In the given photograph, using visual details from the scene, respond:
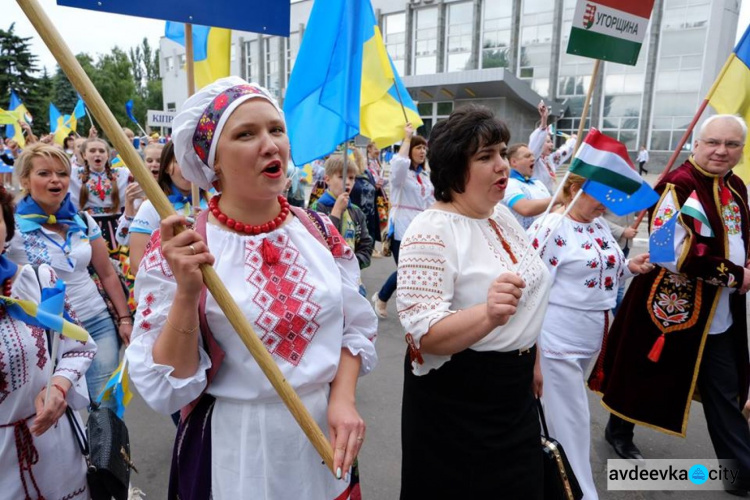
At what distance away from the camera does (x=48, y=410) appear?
180cm

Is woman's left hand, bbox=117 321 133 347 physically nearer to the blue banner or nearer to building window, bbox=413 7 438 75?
the blue banner

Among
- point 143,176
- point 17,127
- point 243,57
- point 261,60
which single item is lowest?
point 143,176

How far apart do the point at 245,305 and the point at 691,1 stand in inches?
1170

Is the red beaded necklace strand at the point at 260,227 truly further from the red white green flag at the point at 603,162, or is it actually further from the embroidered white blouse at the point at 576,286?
the embroidered white blouse at the point at 576,286

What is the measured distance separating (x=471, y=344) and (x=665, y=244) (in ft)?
5.73

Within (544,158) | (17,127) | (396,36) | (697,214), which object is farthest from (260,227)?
(396,36)

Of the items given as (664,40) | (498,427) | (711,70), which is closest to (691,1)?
(664,40)

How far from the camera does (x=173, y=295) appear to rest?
141cm

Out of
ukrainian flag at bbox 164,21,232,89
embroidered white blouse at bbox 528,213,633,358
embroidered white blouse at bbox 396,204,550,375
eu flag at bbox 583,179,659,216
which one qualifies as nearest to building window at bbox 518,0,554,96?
embroidered white blouse at bbox 528,213,633,358

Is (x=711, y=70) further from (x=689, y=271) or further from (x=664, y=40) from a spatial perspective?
(x=689, y=271)

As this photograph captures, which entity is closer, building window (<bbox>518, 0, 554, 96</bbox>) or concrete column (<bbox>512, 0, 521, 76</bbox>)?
building window (<bbox>518, 0, 554, 96</bbox>)

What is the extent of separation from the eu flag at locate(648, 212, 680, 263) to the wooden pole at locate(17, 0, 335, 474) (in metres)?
2.35

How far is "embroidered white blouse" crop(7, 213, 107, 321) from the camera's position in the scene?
2791 millimetres

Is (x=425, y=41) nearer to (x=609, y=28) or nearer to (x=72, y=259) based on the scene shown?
(x=609, y=28)
